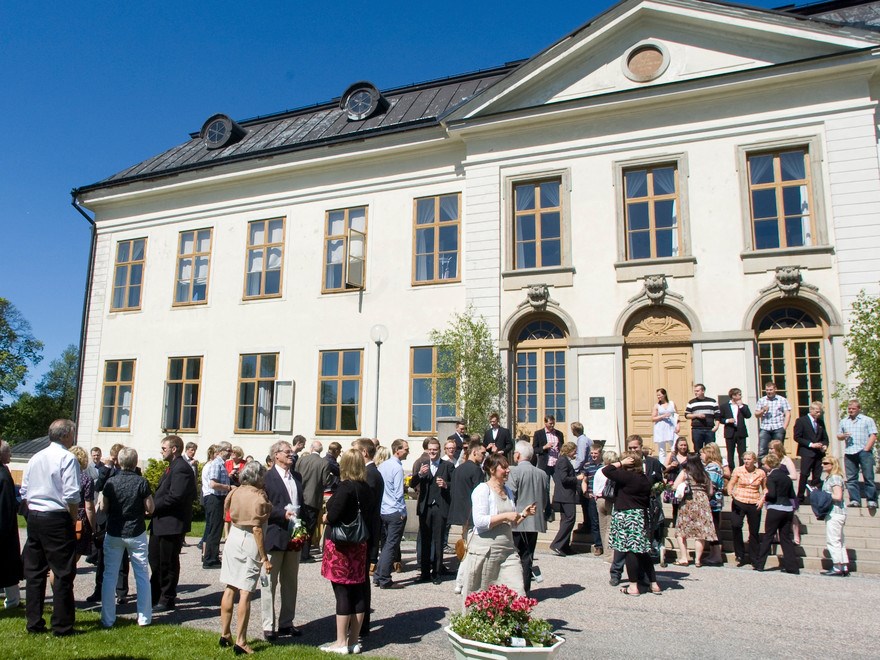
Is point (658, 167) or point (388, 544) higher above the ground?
point (658, 167)

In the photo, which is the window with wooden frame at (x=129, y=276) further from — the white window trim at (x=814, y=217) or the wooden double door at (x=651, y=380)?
the white window trim at (x=814, y=217)

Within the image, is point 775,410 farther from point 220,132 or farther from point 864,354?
point 220,132

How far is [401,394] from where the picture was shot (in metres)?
18.3

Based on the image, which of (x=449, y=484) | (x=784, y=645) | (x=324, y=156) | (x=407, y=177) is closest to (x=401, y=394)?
(x=407, y=177)

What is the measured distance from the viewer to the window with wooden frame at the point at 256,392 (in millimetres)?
19953

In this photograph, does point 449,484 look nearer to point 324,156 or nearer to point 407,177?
point 407,177

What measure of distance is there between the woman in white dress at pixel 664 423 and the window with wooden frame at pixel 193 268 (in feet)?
44.0

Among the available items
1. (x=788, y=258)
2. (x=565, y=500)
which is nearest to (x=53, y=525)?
(x=565, y=500)

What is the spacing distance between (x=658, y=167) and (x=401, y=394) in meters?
8.00

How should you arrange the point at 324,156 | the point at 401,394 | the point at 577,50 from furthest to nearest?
the point at 324,156 → the point at 401,394 → the point at 577,50

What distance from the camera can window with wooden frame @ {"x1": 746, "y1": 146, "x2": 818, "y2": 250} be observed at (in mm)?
15242

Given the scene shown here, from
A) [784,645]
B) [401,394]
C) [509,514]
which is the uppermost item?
[401,394]

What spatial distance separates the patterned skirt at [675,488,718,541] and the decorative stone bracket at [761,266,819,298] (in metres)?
5.99

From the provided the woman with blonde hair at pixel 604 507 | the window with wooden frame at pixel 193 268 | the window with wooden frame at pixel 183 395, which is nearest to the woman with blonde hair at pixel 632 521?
the woman with blonde hair at pixel 604 507
